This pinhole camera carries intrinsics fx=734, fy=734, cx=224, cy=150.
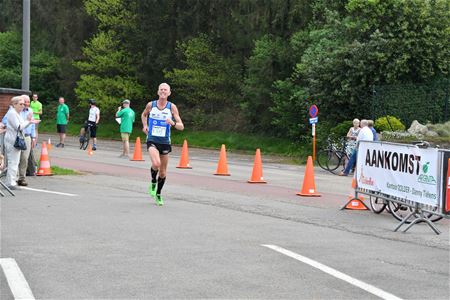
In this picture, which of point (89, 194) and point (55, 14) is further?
point (55, 14)

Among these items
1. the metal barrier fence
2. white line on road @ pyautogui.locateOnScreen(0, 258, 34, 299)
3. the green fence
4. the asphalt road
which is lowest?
the asphalt road

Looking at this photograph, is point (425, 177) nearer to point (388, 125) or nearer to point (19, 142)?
point (19, 142)

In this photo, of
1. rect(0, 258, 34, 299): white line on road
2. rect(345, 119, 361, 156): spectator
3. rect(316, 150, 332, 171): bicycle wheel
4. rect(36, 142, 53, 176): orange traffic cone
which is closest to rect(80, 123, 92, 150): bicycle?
rect(316, 150, 332, 171): bicycle wheel

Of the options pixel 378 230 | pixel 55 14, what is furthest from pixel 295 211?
pixel 55 14

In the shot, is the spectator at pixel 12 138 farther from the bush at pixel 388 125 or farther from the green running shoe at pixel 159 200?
the bush at pixel 388 125

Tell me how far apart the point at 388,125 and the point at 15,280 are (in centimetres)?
2113

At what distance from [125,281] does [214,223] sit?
13.2 ft

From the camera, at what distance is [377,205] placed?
43.7 feet

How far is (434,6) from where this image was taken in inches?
1111

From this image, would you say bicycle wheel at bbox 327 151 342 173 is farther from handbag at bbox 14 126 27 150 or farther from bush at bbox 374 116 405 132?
handbag at bbox 14 126 27 150

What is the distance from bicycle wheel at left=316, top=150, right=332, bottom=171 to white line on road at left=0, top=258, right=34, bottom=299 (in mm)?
17467

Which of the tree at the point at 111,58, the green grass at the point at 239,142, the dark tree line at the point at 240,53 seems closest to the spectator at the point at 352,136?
the green grass at the point at 239,142

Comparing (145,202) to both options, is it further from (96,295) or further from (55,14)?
(55,14)

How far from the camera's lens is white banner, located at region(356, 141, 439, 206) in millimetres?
10938
